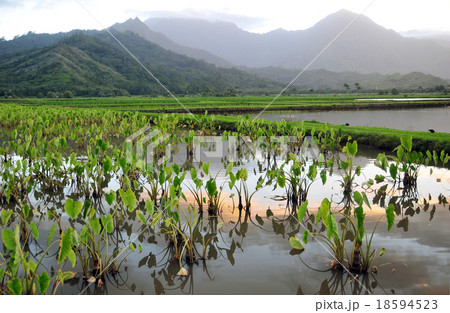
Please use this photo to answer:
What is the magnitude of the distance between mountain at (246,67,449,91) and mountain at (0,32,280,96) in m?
37.1

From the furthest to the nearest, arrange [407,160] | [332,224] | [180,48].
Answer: [180,48] < [407,160] < [332,224]

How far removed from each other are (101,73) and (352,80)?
10888cm

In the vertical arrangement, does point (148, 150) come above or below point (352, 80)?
below

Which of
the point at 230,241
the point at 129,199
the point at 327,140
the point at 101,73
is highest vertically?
the point at 101,73

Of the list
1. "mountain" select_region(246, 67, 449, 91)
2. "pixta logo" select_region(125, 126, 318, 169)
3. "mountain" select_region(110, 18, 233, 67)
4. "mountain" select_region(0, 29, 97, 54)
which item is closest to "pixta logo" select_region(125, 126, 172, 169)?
"pixta logo" select_region(125, 126, 318, 169)

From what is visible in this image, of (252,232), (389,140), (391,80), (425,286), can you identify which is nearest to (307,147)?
(389,140)

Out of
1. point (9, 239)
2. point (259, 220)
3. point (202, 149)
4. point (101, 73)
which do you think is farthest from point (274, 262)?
point (101, 73)

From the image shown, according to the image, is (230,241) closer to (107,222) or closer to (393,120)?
(107,222)

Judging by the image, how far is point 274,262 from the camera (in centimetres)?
358

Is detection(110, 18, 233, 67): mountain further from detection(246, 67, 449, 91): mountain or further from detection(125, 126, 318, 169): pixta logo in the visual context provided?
detection(125, 126, 318, 169): pixta logo

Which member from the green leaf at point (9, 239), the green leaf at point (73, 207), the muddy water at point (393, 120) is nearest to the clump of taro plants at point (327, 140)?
the muddy water at point (393, 120)

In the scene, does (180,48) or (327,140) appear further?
(180,48)

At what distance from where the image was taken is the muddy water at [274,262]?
3104mm
